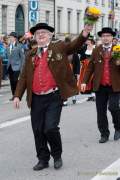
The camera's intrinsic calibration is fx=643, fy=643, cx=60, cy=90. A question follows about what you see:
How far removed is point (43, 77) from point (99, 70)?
6.84 feet

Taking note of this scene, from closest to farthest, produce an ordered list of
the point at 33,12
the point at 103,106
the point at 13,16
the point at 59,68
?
the point at 59,68 < the point at 103,106 < the point at 33,12 < the point at 13,16

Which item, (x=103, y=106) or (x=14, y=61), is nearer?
(x=103, y=106)

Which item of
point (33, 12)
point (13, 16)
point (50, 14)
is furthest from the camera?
point (50, 14)

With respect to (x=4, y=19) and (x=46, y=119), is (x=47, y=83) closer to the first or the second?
(x=46, y=119)

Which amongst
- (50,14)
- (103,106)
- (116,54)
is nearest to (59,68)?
(116,54)

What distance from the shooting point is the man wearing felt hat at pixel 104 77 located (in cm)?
927

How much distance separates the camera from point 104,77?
30.6ft

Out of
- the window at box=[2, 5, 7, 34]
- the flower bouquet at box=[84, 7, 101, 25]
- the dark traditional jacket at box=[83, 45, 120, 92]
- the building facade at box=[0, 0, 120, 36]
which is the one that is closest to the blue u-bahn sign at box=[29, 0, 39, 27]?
the building facade at box=[0, 0, 120, 36]

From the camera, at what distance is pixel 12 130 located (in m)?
11.1

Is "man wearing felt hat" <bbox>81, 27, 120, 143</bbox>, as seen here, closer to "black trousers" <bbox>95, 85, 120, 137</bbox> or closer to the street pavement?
"black trousers" <bbox>95, 85, 120, 137</bbox>

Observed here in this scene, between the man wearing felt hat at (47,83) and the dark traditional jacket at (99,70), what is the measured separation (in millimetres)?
1775

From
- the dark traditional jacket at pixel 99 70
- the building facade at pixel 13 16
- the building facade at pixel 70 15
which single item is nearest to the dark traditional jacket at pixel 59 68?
the dark traditional jacket at pixel 99 70

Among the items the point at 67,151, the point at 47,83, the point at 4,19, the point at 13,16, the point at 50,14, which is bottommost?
the point at 67,151

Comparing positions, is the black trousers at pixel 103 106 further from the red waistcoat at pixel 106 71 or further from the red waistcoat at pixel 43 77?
the red waistcoat at pixel 43 77
